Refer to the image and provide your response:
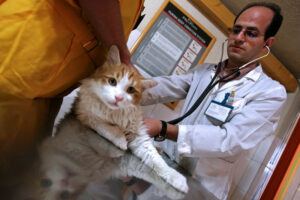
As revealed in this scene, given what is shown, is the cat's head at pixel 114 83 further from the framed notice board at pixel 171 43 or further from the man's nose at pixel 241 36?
the framed notice board at pixel 171 43

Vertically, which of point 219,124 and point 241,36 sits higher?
point 241,36

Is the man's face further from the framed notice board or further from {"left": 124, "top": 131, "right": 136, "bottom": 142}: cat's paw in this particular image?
{"left": 124, "top": 131, "right": 136, "bottom": 142}: cat's paw

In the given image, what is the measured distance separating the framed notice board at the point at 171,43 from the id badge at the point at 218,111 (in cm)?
61

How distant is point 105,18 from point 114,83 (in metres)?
0.27

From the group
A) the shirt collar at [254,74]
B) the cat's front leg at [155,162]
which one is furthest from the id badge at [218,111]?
the cat's front leg at [155,162]

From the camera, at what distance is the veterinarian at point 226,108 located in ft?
4.31

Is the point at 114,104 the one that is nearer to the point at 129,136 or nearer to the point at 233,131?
the point at 129,136

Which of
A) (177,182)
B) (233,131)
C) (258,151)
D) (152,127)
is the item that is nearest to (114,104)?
(152,127)

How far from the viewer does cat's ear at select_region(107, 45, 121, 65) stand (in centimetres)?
102

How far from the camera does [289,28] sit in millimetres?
2242

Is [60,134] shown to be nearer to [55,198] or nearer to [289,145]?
[55,198]

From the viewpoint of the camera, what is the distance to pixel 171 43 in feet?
6.92

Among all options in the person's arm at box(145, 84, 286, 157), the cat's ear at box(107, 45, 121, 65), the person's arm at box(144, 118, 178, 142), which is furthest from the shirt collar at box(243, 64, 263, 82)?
the cat's ear at box(107, 45, 121, 65)

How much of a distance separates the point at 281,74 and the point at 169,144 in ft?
5.04
